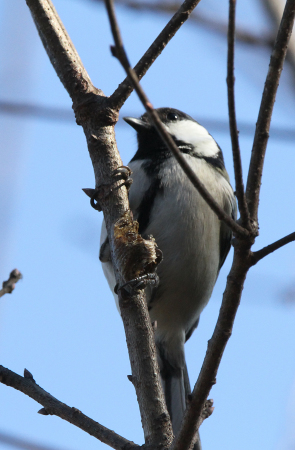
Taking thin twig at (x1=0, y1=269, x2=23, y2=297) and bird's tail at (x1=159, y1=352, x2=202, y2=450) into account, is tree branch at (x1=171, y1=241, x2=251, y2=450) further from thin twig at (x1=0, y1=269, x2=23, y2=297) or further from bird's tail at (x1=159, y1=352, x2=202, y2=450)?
bird's tail at (x1=159, y1=352, x2=202, y2=450)

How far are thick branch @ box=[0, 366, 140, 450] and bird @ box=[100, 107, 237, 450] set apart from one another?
2.60 feet

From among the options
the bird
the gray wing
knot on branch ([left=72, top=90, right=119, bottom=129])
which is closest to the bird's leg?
knot on branch ([left=72, top=90, right=119, bottom=129])

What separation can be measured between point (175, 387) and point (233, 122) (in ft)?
5.74

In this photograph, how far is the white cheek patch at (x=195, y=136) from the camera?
2766 millimetres

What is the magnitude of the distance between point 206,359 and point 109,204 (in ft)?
2.01

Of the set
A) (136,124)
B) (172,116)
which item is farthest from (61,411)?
(172,116)

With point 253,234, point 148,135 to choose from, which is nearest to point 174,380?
point 148,135

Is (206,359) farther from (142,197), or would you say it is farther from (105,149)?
(142,197)

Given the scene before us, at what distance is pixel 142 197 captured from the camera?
2389mm

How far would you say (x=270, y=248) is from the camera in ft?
3.97

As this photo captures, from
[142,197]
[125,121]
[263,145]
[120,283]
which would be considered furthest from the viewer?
[125,121]

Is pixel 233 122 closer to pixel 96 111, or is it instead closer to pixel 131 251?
pixel 131 251

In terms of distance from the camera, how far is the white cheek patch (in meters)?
2.77

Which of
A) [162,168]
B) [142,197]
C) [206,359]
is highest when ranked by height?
[162,168]
